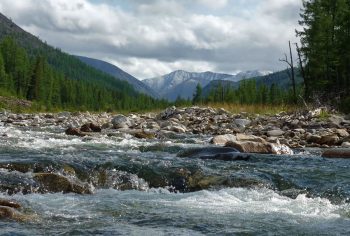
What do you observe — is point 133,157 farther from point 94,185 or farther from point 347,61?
point 347,61

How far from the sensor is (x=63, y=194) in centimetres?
943

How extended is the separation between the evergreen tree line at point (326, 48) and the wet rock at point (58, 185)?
30.6 meters

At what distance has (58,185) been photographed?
31.9ft

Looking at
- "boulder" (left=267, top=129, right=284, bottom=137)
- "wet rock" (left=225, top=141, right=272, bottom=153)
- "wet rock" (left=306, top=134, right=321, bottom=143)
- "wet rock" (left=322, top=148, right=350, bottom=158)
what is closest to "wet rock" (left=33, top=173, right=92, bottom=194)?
"wet rock" (left=225, top=141, right=272, bottom=153)

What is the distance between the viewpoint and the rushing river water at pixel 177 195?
712 cm

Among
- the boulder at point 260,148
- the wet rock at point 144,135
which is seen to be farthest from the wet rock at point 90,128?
the boulder at point 260,148

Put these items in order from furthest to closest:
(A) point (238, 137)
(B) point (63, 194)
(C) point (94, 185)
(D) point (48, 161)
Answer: (A) point (238, 137) → (D) point (48, 161) → (C) point (94, 185) → (B) point (63, 194)

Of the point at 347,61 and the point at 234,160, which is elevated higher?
the point at 347,61

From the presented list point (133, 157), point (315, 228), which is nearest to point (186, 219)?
point (315, 228)

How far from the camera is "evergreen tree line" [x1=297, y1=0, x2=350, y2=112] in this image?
38.8 meters

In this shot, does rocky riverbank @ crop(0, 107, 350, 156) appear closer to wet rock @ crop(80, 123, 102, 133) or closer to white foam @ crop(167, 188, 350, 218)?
wet rock @ crop(80, 123, 102, 133)

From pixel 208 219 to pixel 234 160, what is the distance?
6517 millimetres

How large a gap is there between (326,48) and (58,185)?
3358cm

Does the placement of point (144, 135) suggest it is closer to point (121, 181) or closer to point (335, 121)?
point (335, 121)
